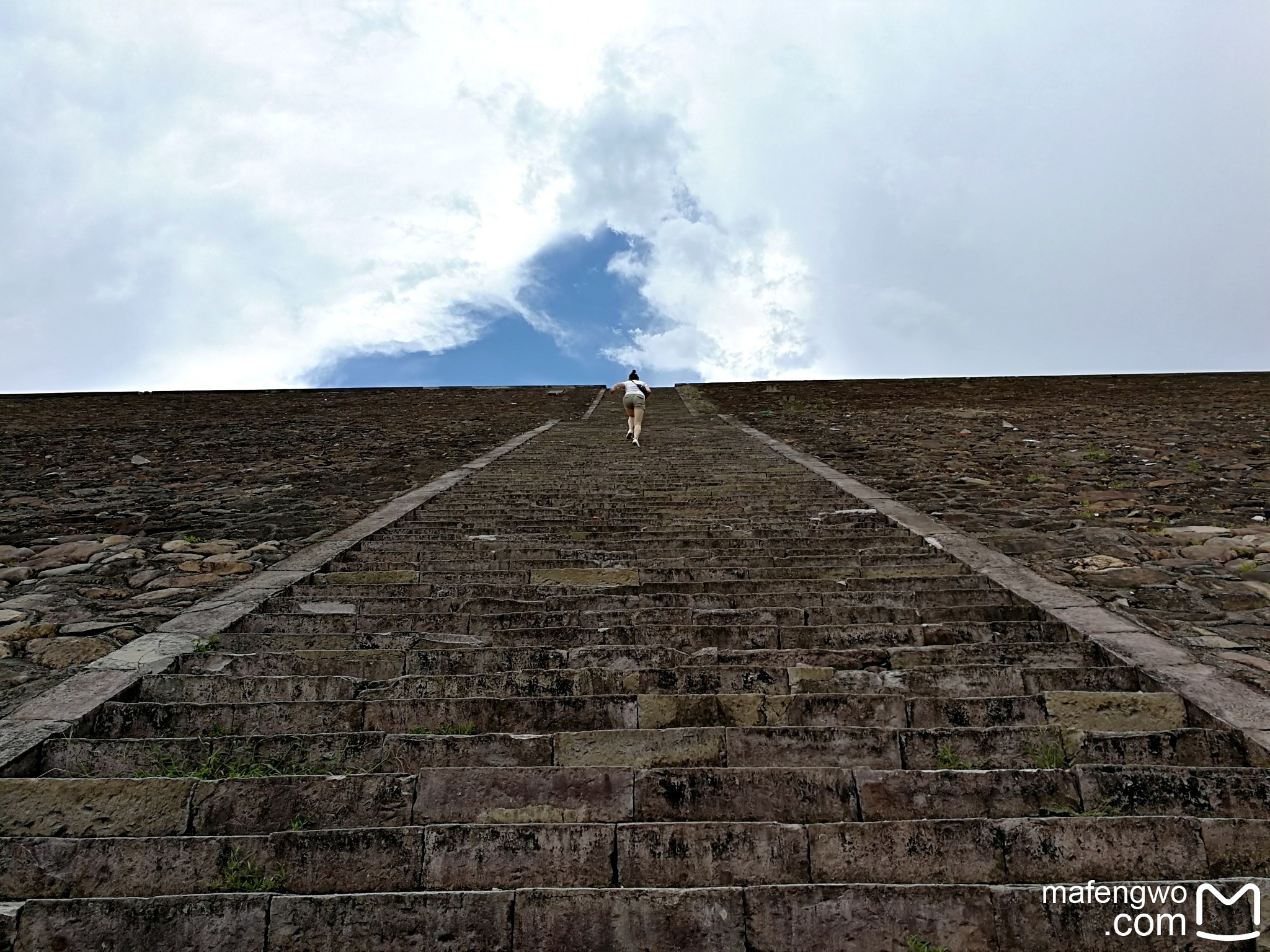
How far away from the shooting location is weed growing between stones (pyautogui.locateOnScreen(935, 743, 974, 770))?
7.60 ft

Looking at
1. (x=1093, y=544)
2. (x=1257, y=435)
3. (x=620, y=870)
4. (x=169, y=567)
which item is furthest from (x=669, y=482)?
(x=1257, y=435)

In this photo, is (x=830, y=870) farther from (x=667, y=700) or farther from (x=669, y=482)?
(x=669, y=482)

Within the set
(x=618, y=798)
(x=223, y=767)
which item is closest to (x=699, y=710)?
(x=618, y=798)

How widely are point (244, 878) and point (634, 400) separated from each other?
8487mm

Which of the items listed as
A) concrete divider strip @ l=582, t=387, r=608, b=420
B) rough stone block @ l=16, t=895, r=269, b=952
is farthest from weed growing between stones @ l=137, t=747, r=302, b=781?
concrete divider strip @ l=582, t=387, r=608, b=420

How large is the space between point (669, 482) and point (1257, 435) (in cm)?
712

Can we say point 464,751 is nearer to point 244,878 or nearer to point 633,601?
point 244,878

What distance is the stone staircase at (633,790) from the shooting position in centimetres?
174

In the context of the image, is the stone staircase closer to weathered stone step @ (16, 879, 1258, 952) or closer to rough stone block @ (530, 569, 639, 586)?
weathered stone step @ (16, 879, 1258, 952)

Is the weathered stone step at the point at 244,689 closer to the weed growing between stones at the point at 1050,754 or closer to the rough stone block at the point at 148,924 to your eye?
the rough stone block at the point at 148,924

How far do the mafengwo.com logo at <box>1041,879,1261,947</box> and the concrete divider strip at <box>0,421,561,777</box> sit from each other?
319 centimetres

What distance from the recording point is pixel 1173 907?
1.72 meters

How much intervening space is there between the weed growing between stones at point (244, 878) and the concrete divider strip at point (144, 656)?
3.22 feet

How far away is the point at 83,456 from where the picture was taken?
8.93 metres
